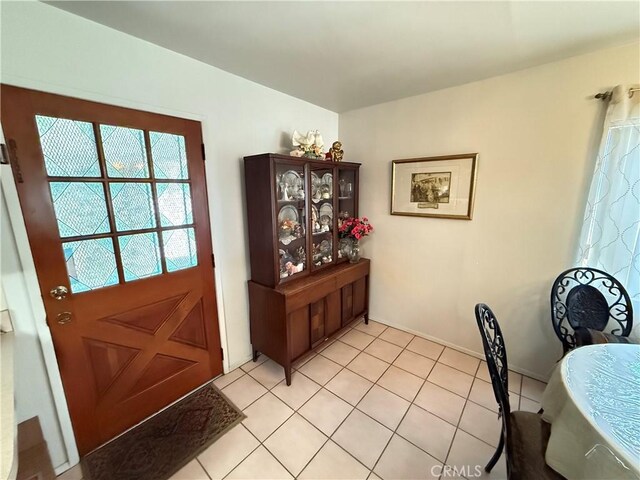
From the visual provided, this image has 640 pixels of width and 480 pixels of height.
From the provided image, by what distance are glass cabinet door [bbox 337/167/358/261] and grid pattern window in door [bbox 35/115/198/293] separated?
4.70ft

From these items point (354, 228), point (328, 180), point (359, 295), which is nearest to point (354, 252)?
point (354, 228)

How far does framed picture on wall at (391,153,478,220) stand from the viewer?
87.0 inches

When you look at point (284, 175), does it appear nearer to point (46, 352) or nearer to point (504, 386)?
point (46, 352)

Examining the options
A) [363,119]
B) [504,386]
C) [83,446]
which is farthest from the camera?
[363,119]

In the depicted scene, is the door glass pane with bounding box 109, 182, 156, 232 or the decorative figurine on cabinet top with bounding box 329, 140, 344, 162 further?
the decorative figurine on cabinet top with bounding box 329, 140, 344, 162

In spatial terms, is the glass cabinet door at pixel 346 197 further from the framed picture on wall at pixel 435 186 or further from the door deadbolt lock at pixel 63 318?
the door deadbolt lock at pixel 63 318

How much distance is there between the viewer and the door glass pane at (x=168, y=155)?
5.41 ft

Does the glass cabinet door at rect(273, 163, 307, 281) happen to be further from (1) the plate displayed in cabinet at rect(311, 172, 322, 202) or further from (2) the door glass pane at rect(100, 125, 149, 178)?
(2) the door glass pane at rect(100, 125, 149, 178)

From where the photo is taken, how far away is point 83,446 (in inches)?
59.7

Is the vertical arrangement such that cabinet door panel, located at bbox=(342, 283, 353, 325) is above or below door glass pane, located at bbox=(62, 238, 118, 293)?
below

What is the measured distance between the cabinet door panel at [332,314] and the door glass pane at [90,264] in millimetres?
1610

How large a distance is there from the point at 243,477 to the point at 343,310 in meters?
1.51

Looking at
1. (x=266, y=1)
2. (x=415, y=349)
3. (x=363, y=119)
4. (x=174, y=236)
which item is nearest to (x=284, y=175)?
(x=174, y=236)

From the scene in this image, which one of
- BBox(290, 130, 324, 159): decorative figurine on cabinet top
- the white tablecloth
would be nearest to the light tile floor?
the white tablecloth
